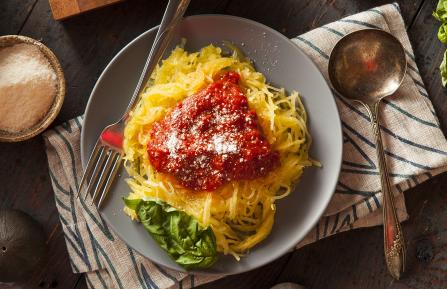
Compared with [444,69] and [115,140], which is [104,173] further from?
[444,69]

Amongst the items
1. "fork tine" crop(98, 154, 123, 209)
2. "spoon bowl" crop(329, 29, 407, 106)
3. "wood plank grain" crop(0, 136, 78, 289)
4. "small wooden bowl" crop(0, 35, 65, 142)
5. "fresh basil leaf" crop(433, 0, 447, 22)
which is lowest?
"wood plank grain" crop(0, 136, 78, 289)

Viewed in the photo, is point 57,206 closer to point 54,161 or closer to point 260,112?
point 54,161

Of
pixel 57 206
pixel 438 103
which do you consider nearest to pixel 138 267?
pixel 57 206

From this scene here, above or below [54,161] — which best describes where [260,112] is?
above

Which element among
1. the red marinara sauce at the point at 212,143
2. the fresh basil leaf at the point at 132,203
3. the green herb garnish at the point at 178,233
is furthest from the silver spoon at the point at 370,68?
the fresh basil leaf at the point at 132,203

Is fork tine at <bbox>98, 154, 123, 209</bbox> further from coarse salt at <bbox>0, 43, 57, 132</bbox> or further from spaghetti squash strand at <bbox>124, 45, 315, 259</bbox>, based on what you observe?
coarse salt at <bbox>0, 43, 57, 132</bbox>

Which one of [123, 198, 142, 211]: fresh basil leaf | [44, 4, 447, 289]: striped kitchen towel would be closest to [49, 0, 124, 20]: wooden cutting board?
[44, 4, 447, 289]: striped kitchen towel
